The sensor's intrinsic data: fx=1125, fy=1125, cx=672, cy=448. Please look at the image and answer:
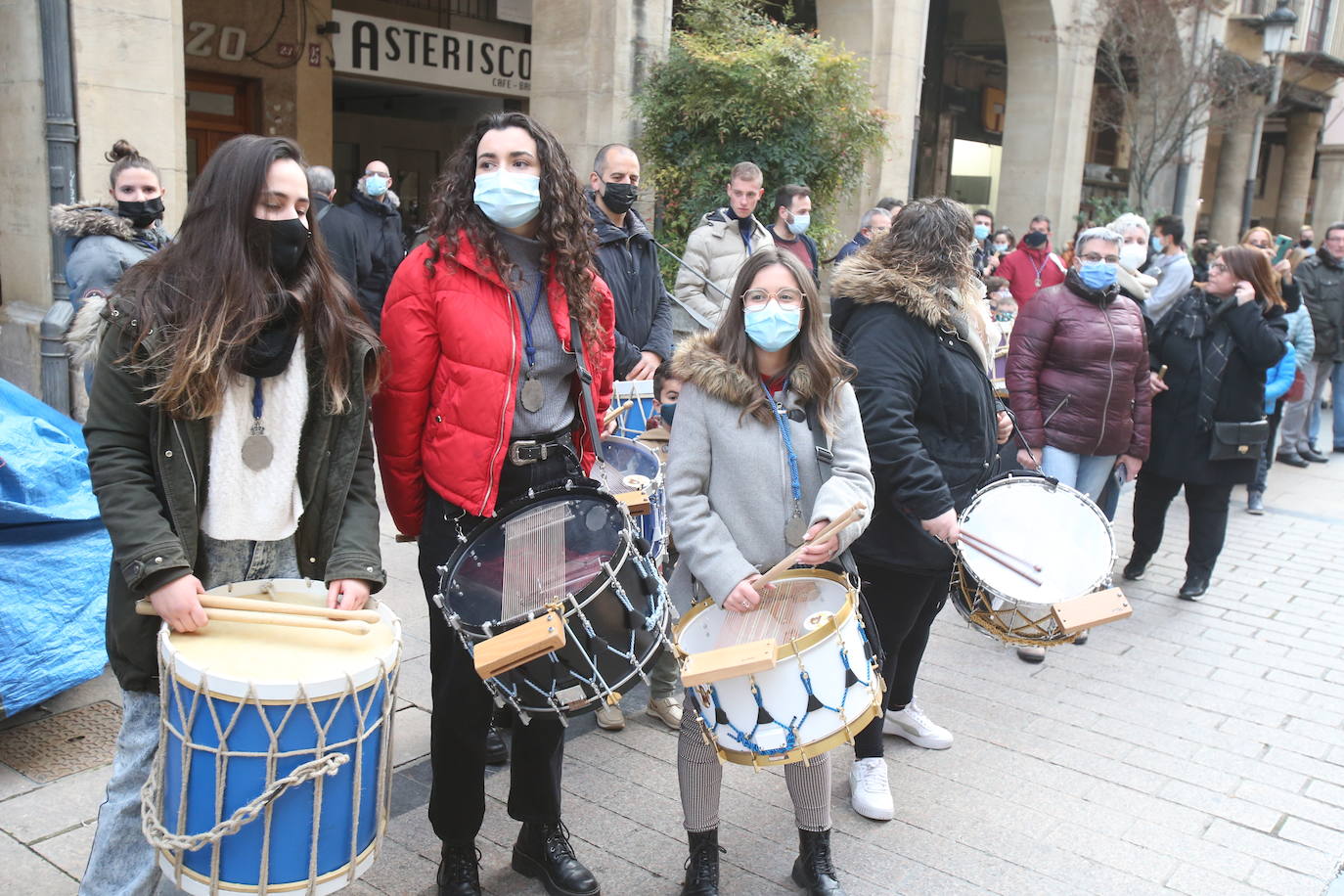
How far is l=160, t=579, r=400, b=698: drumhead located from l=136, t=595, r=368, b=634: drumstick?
0.01 metres

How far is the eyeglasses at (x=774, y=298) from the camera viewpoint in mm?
3277

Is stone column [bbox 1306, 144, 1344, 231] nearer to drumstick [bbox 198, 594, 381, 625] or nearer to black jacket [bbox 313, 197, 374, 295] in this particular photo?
black jacket [bbox 313, 197, 374, 295]

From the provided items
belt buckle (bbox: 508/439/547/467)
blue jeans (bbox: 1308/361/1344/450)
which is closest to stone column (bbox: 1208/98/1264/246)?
blue jeans (bbox: 1308/361/1344/450)

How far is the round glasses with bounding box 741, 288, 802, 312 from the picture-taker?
129 inches

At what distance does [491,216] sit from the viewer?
311 cm

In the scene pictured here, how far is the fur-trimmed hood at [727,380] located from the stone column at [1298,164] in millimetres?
31791

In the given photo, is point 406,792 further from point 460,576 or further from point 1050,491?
point 1050,491

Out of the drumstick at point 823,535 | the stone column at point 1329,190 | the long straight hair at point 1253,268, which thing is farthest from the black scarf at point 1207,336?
the stone column at point 1329,190

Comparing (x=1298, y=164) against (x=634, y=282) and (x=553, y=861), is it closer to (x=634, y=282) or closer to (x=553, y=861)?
(x=634, y=282)

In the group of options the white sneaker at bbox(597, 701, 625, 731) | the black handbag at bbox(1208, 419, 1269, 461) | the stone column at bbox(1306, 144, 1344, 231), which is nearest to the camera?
the white sneaker at bbox(597, 701, 625, 731)

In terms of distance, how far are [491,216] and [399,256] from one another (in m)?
5.14

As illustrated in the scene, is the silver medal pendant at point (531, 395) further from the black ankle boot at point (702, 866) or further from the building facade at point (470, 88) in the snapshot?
the building facade at point (470, 88)

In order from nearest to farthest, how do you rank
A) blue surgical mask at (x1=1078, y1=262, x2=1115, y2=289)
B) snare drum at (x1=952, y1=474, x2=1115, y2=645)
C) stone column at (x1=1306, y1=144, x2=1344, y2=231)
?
1. snare drum at (x1=952, y1=474, x2=1115, y2=645)
2. blue surgical mask at (x1=1078, y1=262, x2=1115, y2=289)
3. stone column at (x1=1306, y1=144, x2=1344, y2=231)

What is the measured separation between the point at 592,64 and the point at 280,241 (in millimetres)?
7903
